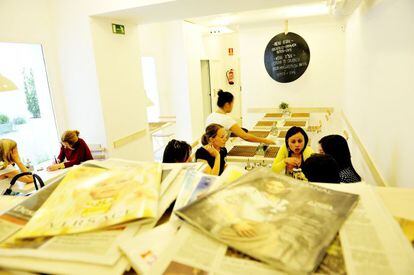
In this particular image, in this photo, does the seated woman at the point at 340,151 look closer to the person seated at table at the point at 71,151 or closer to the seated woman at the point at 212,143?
the seated woman at the point at 212,143

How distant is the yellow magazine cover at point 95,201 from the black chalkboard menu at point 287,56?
4.73 m

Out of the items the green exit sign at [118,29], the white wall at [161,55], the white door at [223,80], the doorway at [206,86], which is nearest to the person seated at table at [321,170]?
the green exit sign at [118,29]

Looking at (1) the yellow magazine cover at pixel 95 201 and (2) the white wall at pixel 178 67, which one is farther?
(2) the white wall at pixel 178 67

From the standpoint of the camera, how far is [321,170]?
143cm

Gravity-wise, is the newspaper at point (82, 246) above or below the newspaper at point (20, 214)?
below

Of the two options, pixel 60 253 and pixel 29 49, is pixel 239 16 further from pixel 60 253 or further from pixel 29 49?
pixel 60 253

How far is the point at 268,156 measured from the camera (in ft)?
8.54

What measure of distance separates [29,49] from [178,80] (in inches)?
115

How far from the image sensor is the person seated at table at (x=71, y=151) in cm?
274

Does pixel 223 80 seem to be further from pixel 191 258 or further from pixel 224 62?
pixel 191 258

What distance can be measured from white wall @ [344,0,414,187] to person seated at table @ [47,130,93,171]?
266 cm

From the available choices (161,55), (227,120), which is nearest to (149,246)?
(227,120)

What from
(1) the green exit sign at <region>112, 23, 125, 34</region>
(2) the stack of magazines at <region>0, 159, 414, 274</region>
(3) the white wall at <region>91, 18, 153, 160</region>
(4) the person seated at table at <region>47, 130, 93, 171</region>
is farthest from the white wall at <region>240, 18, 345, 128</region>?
(2) the stack of magazines at <region>0, 159, 414, 274</region>

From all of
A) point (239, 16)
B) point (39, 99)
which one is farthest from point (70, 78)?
point (239, 16)
